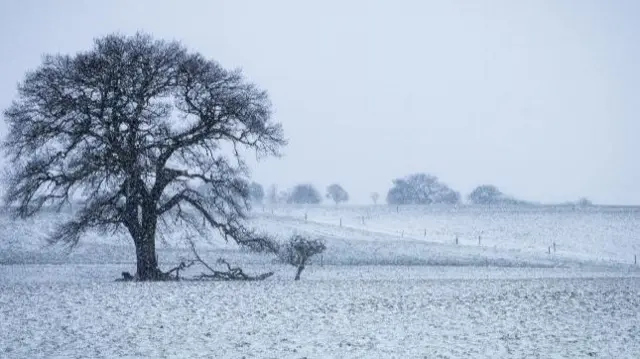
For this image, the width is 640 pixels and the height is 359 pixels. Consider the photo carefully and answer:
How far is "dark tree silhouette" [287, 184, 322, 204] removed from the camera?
17150 centimetres

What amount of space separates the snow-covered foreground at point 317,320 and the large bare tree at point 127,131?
3.51 meters

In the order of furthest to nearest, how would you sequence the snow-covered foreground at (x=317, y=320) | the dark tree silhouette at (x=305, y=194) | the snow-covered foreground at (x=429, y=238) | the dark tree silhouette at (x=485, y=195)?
the dark tree silhouette at (x=305, y=194), the dark tree silhouette at (x=485, y=195), the snow-covered foreground at (x=429, y=238), the snow-covered foreground at (x=317, y=320)

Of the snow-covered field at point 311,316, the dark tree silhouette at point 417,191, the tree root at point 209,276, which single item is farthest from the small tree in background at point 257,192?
the tree root at point 209,276

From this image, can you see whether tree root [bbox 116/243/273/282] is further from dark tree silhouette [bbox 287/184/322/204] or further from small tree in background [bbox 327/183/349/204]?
small tree in background [bbox 327/183/349/204]

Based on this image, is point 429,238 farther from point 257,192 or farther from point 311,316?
point 257,192

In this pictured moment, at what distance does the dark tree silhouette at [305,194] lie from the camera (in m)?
172

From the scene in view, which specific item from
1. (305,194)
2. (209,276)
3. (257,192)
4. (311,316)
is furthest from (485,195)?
(311,316)

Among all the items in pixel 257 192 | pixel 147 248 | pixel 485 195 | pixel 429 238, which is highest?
pixel 257 192

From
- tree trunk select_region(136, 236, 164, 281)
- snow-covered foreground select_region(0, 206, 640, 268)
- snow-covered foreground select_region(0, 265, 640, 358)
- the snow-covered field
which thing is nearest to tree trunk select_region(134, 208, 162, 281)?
tree trunk select_region(136, 236, 164, 281)

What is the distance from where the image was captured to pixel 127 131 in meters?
26.7

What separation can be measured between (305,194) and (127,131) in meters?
146

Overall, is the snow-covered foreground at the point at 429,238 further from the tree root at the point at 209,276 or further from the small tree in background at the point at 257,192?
the small tree in background at the point at 257,192

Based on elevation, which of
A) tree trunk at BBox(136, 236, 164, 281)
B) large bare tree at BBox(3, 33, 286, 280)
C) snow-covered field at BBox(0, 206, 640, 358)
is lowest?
snow-covered field at BBox(0, 206, 640, 358)

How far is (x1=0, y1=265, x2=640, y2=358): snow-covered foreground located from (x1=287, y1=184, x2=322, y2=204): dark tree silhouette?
144 metres
